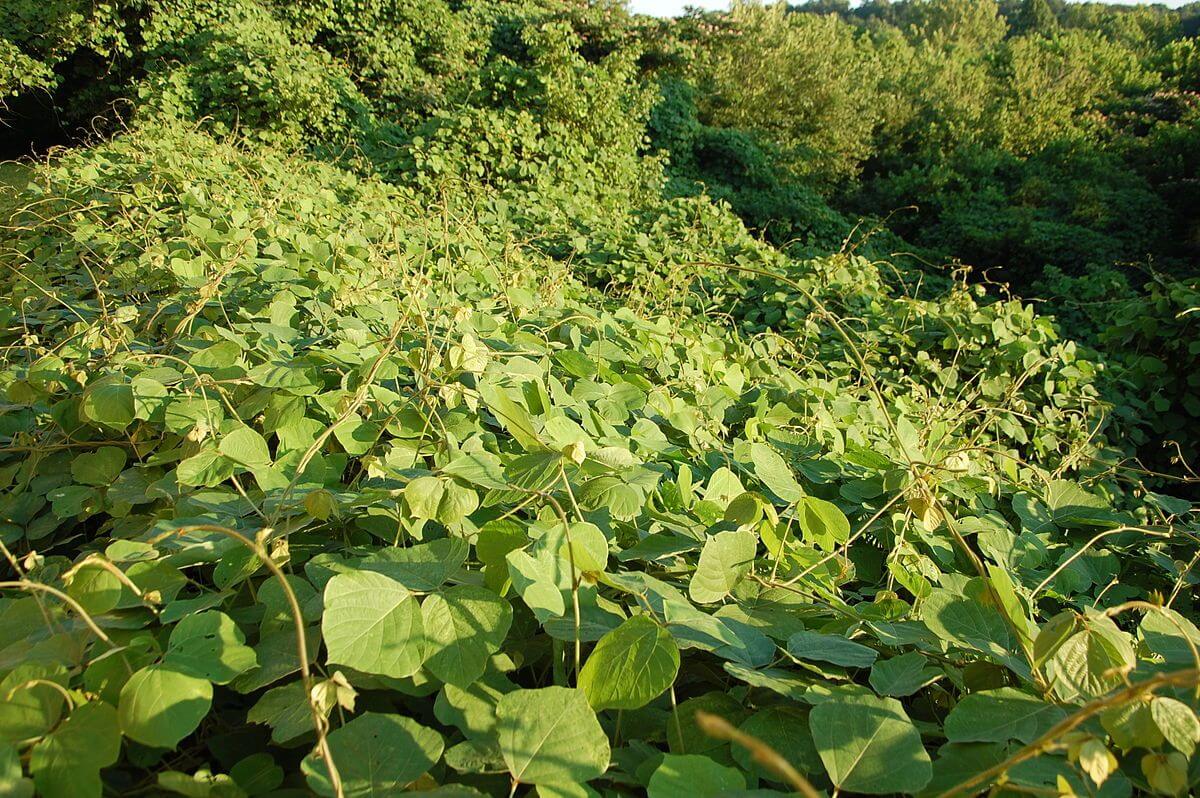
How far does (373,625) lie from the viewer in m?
0.73

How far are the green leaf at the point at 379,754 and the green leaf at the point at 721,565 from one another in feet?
1.24

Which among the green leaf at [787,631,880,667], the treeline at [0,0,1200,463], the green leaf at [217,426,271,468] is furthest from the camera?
the treeline at [0,0,1200,463]

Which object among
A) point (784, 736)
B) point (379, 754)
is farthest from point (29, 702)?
point (784, 736)

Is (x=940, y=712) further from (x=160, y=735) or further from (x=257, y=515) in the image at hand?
(x=257, y=515)

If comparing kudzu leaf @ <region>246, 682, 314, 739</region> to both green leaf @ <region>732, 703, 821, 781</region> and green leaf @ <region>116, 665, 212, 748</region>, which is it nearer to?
green leaf @ <region>116, 665, 212, 748</region>

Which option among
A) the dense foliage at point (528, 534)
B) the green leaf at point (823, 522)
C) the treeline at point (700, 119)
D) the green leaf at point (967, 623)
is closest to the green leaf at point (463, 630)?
the dense foliage at point (528, 534)

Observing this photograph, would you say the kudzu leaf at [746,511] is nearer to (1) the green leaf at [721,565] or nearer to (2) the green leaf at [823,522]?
(1) the green leaf at [721,565]

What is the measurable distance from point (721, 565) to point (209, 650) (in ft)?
1.90

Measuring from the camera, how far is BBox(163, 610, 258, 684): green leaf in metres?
0.70

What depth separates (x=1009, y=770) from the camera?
2.06ft

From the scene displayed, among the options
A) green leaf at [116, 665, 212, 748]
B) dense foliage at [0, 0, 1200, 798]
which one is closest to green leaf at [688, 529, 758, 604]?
dense foliage at [0, 0, 1200, 798]

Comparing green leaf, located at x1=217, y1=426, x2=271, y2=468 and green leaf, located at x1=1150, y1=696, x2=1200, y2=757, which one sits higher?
green leaf, located at x1=1150, y1=696, x2=1200, y2=757

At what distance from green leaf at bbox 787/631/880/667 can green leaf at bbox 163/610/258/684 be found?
57 cm

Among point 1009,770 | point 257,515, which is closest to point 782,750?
point 1009,770
